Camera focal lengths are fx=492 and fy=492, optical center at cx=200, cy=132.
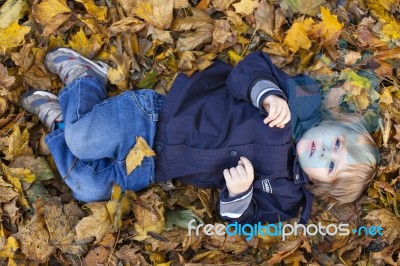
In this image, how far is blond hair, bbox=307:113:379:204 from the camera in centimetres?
244

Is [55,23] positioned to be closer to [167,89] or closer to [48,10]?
[48,10]

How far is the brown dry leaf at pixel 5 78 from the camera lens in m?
2.56

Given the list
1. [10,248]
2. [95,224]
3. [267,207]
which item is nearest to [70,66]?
[95,224]

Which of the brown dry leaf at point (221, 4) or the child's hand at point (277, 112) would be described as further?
the brown dry leaf at point (221, 4)

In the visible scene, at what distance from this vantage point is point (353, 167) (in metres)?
2.43

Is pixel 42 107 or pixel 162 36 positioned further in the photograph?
pixel 162 36

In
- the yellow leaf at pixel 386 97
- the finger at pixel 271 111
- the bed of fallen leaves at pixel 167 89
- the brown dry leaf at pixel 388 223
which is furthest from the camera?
the yellow leaf at pixel 386 97

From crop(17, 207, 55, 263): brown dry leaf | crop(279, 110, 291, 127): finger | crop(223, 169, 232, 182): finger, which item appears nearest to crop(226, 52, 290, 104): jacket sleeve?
crop(279, 110, 291, 127): finger

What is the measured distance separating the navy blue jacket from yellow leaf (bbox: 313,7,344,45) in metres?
0.36

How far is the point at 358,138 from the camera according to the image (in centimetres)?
249

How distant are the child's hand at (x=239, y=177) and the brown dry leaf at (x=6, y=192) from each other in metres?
1.07

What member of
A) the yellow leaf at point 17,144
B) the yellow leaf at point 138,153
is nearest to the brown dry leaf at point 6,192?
the yellow leaf at point 17,144

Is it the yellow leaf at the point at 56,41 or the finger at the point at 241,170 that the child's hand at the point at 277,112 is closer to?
the finger at the point at 241,170

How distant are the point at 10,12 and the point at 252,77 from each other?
135 cm
